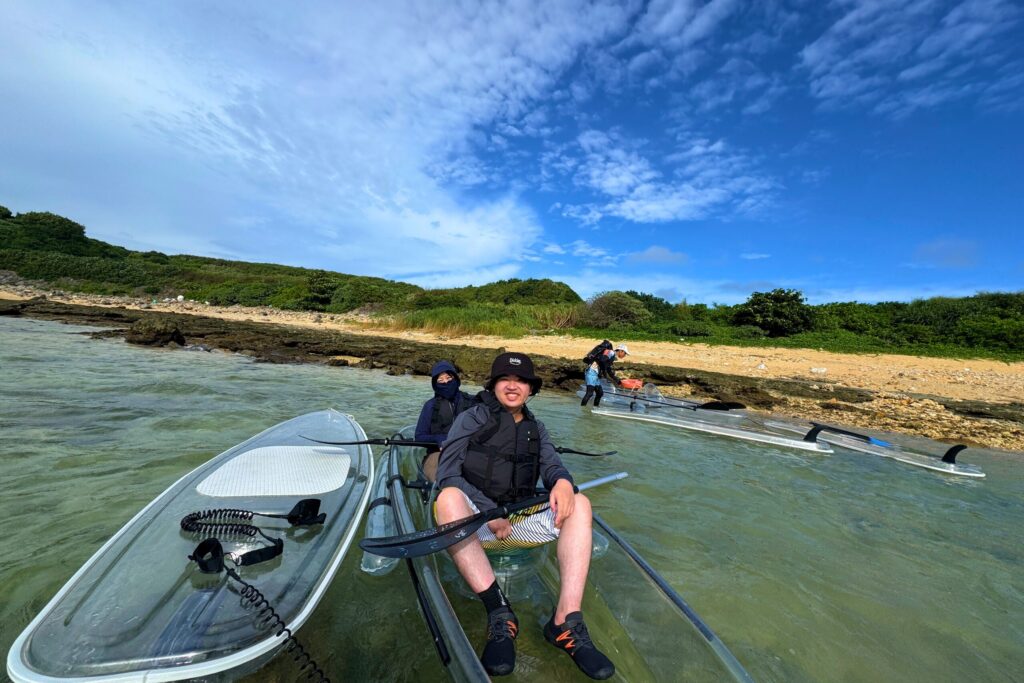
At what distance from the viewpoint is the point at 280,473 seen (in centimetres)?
381

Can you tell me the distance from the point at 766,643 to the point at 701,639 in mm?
764

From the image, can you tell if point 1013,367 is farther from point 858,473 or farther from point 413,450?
point 413,450

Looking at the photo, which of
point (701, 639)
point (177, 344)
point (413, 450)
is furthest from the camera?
point (177, 344)

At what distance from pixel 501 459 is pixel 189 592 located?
1.78 meters

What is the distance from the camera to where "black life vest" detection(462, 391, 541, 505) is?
3002 millimetres

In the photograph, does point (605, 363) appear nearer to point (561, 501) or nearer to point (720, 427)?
point (720, 427)

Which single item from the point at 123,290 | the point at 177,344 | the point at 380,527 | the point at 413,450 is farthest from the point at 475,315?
the point at 123,290

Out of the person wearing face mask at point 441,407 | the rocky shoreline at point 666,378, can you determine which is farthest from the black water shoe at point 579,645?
the rocky shoreline at point 666,378

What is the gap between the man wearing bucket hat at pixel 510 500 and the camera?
94.5 inches

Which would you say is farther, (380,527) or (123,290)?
(123,290)

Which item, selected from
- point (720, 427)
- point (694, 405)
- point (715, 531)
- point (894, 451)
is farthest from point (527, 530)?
point (694, 405)

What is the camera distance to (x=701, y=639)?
239 cm

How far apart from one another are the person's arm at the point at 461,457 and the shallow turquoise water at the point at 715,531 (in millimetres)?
751

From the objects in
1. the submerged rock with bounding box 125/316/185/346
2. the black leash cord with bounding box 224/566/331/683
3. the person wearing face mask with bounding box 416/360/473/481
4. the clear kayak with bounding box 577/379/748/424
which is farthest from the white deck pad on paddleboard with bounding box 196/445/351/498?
the submerged rock with bounding box 125/316/185/346
